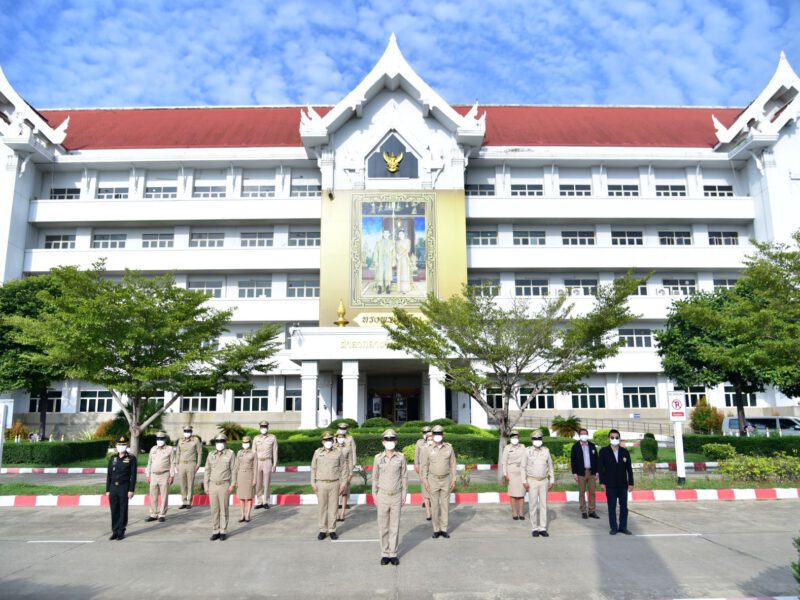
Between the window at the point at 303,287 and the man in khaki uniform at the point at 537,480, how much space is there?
25.1 meters

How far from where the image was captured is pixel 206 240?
35.1 meters

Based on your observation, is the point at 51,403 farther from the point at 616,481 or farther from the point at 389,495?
the point at 616,481

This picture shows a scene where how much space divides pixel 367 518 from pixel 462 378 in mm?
5245

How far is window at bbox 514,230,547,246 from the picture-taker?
35125mm

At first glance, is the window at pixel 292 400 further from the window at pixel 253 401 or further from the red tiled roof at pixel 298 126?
the red tiled roof at pixel 298 126

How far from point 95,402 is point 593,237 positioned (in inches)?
Result: 1201

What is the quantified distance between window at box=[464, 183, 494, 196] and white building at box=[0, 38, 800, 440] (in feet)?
0.28

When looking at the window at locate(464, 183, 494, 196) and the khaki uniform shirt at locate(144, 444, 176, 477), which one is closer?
the khaki uniform shirt at locate(144, 444, 176, 477)

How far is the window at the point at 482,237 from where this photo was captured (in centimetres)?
3488

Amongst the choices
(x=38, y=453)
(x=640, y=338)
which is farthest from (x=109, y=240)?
(x=640, y=338)

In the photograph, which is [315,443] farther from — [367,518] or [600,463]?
[600,463]

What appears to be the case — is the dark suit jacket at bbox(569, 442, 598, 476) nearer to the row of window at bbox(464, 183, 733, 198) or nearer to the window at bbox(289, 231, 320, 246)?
the window at bbox(289, 231, 320, 246)

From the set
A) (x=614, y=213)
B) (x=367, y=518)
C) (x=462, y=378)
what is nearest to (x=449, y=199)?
(x=614, y=213)

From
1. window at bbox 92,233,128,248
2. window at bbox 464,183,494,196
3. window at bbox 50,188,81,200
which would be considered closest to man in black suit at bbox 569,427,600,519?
window at bbox 464,183,494,196
